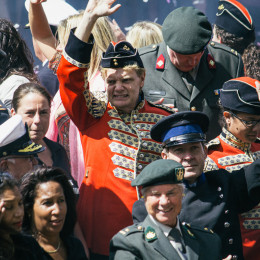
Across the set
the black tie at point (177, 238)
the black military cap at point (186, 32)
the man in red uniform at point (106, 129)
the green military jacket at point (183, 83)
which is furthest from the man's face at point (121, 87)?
the black tie at point (177, 238)

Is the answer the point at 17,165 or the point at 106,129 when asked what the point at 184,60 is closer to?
the point at 106,129

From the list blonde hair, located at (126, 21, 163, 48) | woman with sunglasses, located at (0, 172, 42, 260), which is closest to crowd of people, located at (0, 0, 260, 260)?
woman with sunglasses, located at (0, 172, 42, 260)

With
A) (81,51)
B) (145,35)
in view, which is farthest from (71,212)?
(145,35)

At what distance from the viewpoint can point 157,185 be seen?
5.10 meters

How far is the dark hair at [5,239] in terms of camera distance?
14.9ft

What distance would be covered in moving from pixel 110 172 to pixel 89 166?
0.55 feet

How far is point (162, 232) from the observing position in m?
5.03

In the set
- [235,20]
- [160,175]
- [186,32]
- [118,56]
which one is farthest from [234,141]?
[235,20]

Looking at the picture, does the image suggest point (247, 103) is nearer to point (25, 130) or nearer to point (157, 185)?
point (157, 185)

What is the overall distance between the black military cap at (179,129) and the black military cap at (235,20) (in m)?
2.11

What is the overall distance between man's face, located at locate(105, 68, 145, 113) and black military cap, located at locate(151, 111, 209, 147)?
1.15 feet

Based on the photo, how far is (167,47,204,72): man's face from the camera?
6520mm

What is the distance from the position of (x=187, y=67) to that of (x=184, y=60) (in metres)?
0.09

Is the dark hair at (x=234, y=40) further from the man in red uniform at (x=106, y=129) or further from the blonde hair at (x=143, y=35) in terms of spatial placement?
the man in red uniform at (x=106, y=129)
